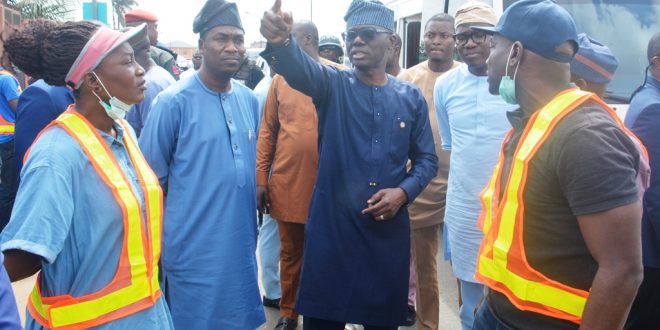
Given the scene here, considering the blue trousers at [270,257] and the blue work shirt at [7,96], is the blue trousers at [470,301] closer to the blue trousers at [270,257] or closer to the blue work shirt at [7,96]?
the blue trousers at [270,257]

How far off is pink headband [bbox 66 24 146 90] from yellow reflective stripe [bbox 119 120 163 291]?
0.27 meters

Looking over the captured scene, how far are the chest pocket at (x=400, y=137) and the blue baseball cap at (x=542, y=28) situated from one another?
3.71 ft

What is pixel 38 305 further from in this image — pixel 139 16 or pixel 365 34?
pixel 139 16

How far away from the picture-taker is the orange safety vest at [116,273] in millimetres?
1980

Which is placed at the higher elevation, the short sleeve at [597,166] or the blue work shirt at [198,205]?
the short sleeve at [597,166]

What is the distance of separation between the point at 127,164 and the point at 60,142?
12.3 inches

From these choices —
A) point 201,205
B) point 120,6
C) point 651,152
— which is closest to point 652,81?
point 651,152

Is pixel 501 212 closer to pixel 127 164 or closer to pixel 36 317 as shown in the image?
pixel 127 164

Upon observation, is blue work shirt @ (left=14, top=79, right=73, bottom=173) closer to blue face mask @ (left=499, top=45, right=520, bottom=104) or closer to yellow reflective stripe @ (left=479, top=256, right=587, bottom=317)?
blue face mask @ (left=499, top=45, right=520, bottom=104)

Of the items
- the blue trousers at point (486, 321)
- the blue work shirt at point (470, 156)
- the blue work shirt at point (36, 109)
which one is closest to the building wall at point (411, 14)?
the blue work shirt at point (470, 156)

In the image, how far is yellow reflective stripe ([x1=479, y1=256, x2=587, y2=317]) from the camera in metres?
1.89

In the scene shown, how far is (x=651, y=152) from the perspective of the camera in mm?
3162

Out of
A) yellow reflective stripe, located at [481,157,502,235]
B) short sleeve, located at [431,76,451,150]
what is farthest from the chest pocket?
yellow reflective stripe, located at [481,157,502,235]

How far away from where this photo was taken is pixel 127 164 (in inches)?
90.4
